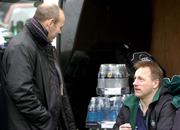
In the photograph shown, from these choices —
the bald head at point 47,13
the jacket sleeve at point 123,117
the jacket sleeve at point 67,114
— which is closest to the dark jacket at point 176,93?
the jacket sleeve at point 123,117

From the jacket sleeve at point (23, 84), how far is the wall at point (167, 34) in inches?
107

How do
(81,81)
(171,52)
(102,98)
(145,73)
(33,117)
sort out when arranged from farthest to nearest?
(171,52)
(81,81)
(102,98)
(145,73)
(33,117)

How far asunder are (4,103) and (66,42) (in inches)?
63.2

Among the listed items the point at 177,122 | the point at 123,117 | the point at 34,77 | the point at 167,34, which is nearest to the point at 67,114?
Answer: the point at 123,117

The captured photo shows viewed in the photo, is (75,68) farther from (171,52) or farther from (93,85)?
(171,52)

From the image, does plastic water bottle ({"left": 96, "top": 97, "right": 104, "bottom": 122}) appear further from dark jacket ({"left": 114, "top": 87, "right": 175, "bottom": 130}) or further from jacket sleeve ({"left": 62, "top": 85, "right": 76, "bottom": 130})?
dark jacket ({"left": 114, "top": 87, "right": 175, "bottom": 130})

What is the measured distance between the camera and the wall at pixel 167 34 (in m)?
6.31

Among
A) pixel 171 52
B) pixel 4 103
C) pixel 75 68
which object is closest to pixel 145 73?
pixel 4 103

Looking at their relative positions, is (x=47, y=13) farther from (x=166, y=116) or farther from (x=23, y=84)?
(x=166, y=116)

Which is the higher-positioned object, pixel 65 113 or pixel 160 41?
pixel 160 41

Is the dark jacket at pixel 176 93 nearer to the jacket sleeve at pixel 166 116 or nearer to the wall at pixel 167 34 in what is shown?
the jacket sleeve at pixel 166 116

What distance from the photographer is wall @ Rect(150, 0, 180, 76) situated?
20.7 feet

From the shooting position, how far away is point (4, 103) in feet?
13.3

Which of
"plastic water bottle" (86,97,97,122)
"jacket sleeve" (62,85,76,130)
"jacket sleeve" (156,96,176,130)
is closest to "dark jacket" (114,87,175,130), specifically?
"jacket sleeve" (156,96,176,130)
